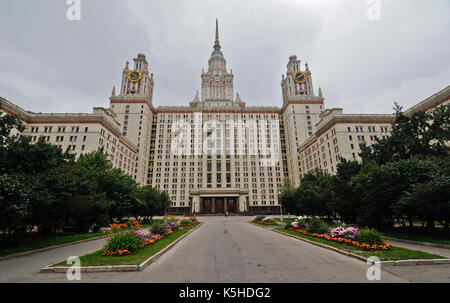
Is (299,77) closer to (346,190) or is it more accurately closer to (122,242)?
(346,190)

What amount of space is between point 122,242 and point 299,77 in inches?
4306

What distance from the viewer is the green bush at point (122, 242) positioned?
977cm

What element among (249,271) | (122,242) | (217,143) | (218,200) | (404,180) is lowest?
(249,271)

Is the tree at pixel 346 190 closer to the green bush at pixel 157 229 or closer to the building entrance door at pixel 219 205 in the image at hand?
the green bush at pixel 157 229

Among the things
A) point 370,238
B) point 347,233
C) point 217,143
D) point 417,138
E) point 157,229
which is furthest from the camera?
point 217,143

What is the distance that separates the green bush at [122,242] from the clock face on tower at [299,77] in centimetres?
10688

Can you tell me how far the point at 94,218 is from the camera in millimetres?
21000

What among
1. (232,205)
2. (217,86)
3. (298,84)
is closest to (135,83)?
(217,86)

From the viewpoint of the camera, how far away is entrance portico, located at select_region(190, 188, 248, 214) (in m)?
84.5

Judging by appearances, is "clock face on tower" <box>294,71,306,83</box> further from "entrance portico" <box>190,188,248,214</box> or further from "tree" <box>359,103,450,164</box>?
"tree" <box>359,103,450,164</box>

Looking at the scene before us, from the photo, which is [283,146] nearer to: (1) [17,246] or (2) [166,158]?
(2) [166,158]

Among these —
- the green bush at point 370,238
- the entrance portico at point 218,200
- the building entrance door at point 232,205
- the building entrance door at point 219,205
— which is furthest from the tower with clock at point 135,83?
the green bush at point 370,238

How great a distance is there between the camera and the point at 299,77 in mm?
101000

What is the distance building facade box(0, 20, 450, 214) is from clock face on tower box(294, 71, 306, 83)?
521 millimetres
